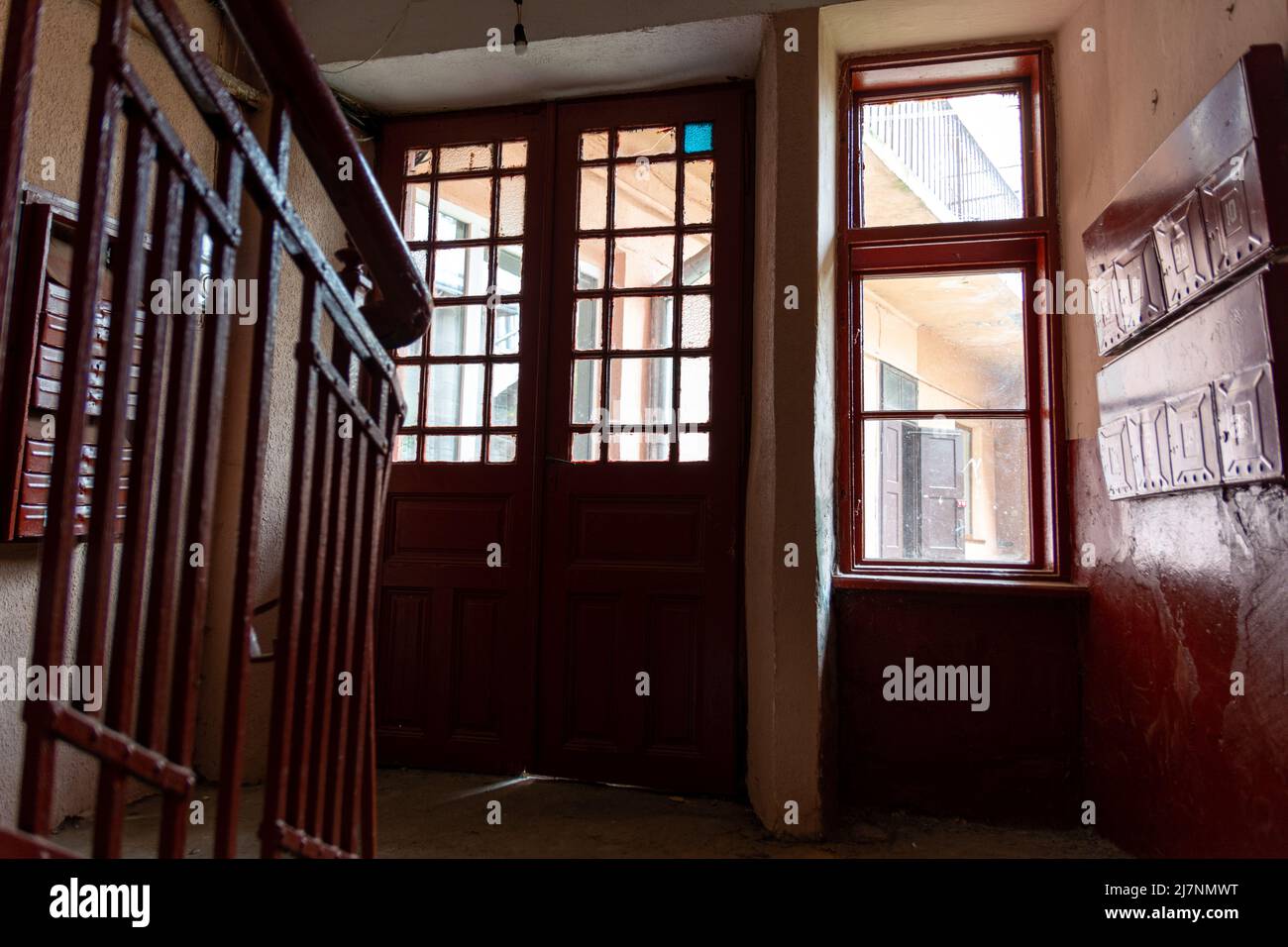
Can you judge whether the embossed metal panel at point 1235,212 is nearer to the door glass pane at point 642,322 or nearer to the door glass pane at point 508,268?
the door glass pane at point 642,322

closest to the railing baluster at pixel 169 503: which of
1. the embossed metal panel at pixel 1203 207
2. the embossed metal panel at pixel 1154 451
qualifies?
the embossed metal panel at pixel 1203 207

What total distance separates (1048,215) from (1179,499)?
129cm

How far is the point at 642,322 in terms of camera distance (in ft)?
10.6

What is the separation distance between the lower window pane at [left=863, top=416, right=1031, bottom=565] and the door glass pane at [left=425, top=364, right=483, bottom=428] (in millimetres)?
1564

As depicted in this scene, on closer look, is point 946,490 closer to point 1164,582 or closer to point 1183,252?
point 1164,582

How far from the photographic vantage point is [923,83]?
10.2 ft

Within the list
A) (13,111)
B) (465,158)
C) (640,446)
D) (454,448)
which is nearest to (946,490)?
(640,446)

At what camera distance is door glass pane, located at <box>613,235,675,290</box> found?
10.6 feet

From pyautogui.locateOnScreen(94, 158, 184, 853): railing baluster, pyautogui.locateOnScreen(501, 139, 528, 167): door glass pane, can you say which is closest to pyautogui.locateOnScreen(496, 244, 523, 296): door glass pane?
pyautogui.locateOnScreen(501, 139, 528, 167): door glass pane

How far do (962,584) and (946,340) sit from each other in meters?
0.91


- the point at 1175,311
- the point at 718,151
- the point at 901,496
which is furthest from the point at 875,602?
the point at 718,151

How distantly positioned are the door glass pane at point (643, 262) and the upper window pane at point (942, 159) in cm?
77
